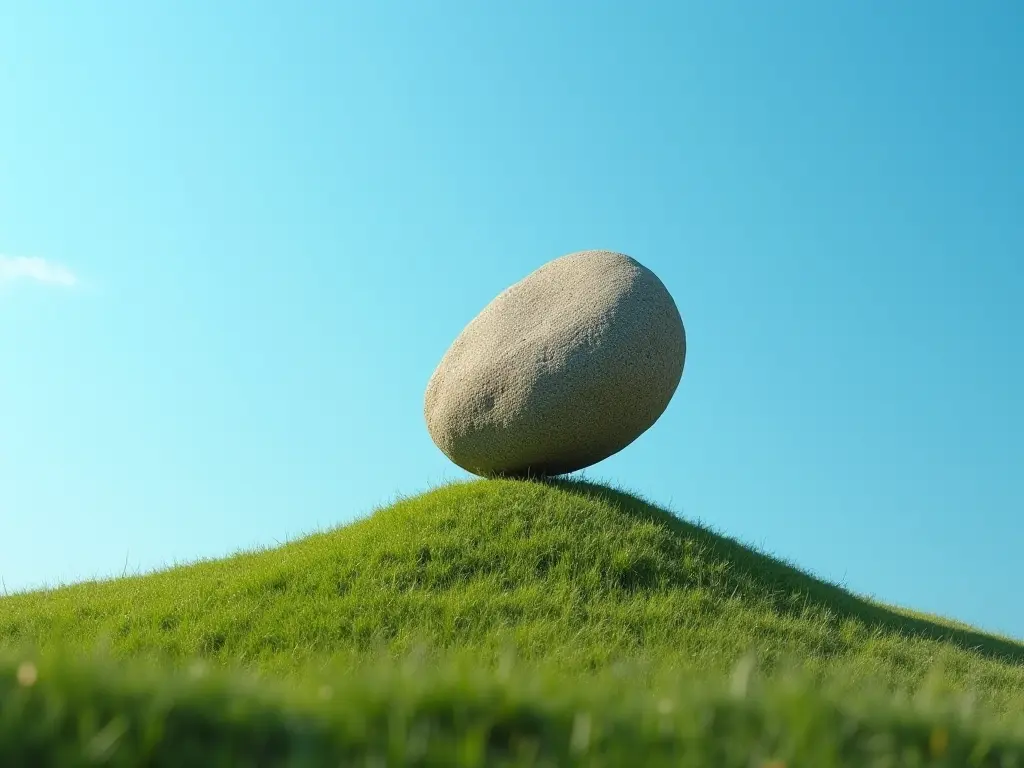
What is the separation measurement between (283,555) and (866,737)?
30.5 ft

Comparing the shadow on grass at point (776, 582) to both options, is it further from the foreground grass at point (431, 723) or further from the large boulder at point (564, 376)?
the foreground grass at point (431, 723)

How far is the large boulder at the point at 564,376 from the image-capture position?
36.4ft

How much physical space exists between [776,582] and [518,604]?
3503 millimetres

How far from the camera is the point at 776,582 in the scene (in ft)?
37.4

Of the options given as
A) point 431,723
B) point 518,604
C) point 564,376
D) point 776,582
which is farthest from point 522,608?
point 431,723

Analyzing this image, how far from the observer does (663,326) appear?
11.6 meters

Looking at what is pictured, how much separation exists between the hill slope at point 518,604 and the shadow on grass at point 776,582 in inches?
1.5

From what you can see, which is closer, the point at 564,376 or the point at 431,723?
the point at 431,723

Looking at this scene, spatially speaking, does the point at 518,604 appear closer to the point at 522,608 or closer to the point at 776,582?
the point at 522,608

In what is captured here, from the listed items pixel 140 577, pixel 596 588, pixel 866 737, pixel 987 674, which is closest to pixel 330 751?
pixel 866 737

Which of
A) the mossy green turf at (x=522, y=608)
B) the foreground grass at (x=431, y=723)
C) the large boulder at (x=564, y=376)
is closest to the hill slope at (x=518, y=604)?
the mossy green turf at (x=522, y=608)

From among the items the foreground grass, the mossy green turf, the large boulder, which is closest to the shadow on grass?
the mossy green turf

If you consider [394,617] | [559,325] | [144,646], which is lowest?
[144,646]

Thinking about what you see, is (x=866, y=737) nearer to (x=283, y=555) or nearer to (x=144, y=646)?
(x=144, y=646)
